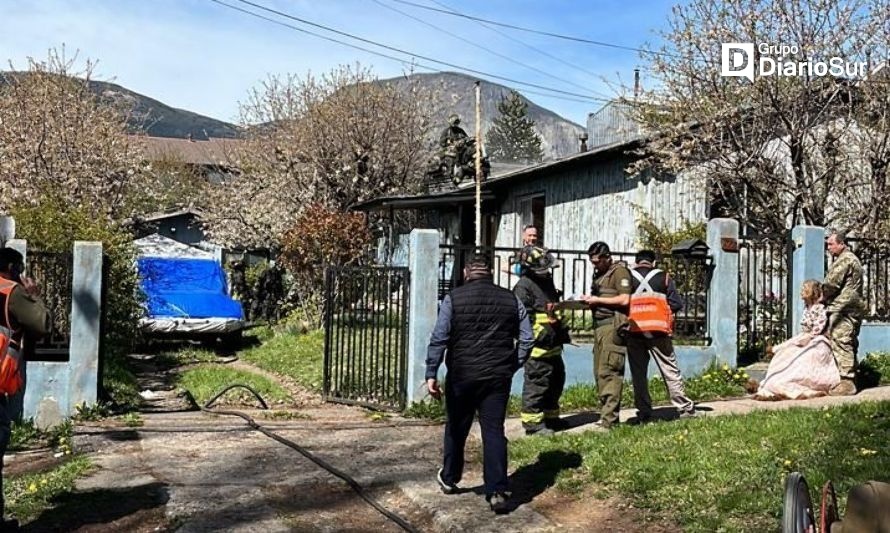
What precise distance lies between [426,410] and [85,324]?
369cm

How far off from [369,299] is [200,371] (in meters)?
5.49

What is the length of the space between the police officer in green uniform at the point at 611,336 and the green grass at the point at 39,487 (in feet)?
14.8

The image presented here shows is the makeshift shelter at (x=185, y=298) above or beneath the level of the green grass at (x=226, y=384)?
above

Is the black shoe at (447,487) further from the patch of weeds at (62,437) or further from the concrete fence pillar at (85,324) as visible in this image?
the concrete fence pillar at (85,324)

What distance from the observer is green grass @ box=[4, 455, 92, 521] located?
6.69m

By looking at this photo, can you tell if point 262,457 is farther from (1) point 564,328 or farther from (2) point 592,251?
(2) point 592,251

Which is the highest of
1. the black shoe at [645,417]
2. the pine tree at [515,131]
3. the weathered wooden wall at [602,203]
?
the pine tree at [515,131]

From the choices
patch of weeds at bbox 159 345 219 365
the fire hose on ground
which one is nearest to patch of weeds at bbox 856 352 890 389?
the fire hose on ground

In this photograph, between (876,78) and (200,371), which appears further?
(200,371)

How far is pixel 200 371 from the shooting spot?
15.8 m

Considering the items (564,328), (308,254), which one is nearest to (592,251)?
(564,328)

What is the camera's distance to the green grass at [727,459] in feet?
19.9

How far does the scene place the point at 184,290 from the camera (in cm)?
1953

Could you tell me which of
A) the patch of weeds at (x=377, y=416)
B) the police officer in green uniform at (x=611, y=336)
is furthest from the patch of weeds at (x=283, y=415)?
the police officer in green uniform at (x=611, y=336)
